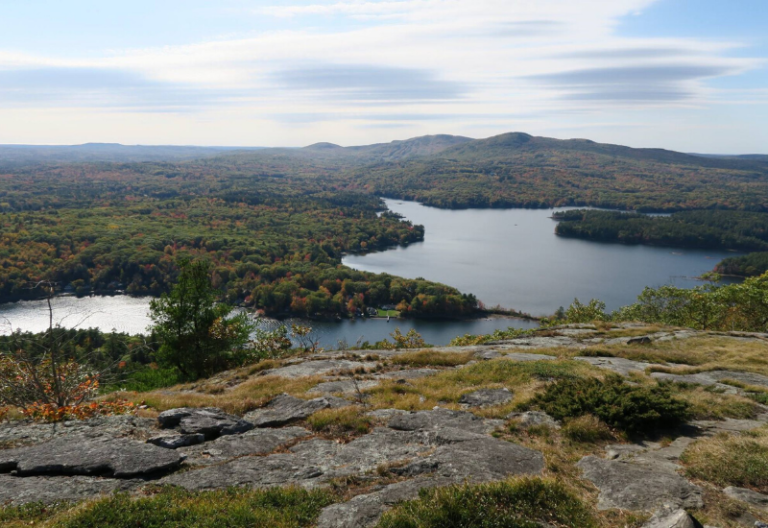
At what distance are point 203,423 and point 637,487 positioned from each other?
451 inches

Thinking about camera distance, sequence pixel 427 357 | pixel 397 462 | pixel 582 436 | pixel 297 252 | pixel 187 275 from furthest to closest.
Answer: pixel 297 252, pixel 187 275, pixel 427 357, pixel 582 436, pixel 397 462

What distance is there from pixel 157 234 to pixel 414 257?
107 meters

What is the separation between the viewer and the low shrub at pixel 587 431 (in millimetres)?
12125

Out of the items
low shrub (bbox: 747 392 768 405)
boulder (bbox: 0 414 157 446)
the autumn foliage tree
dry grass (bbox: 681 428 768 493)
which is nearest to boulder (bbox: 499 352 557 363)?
→ low shrub (bbox: 747 392 768 405)

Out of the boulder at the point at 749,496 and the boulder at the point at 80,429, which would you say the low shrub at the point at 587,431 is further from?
the boulder at the point at 80,429

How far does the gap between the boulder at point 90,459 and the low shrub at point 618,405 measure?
1124cm

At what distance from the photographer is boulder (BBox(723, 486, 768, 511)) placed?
27.9 feet

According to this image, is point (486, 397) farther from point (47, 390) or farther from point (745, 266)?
point (745, 266)

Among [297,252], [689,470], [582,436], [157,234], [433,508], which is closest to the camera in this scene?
[433,508]

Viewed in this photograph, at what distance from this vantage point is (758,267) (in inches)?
5177

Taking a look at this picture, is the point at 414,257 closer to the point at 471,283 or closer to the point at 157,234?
the point at 471,283

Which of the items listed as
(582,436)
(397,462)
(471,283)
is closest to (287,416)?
(397,462)

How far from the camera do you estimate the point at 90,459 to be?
10250 mm

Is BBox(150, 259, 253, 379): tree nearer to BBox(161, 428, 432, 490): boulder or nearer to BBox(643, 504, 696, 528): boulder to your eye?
BBox(161, 428, 432, 490): boulder
